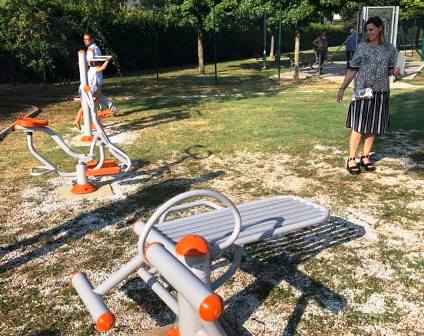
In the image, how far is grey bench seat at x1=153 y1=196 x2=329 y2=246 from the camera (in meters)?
2.52

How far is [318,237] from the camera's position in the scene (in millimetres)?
3807

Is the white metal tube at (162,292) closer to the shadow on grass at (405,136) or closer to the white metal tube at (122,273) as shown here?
the white metal tube at (122,273)

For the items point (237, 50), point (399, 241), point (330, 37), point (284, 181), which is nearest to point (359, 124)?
point (284, 181)

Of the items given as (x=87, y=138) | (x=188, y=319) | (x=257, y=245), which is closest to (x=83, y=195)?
(x=257, y=245)

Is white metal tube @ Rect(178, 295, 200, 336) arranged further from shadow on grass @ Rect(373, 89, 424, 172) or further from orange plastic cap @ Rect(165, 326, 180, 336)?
shadow on grass @ Rect(373, 89, 424, 172)

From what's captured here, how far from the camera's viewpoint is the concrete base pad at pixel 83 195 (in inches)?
191

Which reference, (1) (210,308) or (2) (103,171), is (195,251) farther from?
(2) (103,171)

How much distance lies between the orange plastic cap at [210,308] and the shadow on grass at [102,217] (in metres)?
2.39

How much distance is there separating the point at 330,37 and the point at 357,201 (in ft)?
126

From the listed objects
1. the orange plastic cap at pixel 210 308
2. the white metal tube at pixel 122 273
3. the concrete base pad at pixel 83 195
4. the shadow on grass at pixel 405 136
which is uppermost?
the orange plastic cap at pixel 210 308

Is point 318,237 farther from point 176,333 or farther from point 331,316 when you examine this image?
point 176,333

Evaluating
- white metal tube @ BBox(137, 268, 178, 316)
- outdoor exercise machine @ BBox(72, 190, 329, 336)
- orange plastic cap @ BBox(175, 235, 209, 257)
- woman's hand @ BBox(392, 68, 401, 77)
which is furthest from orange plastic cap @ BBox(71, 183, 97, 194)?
woman's hand @ BBox(392, 68, 401, 77)

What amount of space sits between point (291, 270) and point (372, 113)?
2.64 meters

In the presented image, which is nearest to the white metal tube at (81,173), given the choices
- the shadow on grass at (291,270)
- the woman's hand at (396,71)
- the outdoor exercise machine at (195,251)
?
the shadow on grass at (291,270)
